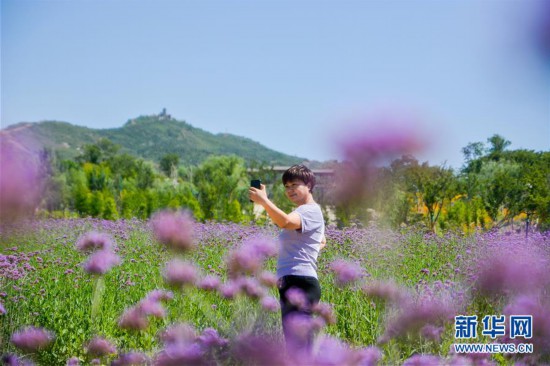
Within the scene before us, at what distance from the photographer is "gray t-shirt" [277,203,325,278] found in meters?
2.47

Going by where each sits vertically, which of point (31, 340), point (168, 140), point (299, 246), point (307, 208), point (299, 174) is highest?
point (168, 140)

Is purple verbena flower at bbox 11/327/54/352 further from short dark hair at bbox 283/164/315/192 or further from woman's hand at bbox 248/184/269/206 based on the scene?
short dark hair at bbox 283/164/315/192

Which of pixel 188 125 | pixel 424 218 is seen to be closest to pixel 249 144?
pixel 188 125

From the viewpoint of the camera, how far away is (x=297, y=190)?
2584mm

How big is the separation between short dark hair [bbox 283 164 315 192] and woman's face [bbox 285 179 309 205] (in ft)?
0.06

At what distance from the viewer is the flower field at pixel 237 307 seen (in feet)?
6.63

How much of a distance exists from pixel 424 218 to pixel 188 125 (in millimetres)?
123063

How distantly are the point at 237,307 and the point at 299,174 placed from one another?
0.85 metres

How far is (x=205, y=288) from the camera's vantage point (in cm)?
254

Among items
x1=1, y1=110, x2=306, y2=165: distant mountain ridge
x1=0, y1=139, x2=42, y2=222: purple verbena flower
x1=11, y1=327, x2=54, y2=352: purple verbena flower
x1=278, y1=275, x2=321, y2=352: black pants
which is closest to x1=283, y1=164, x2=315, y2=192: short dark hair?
x1=278, y1=275, x2=321, y2=352: black pants

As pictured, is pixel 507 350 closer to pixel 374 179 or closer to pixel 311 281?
pixel 311 281

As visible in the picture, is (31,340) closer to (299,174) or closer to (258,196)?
(258,196)

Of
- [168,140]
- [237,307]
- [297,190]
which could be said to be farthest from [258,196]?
[168,140]

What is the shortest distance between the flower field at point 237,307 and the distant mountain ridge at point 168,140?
75146mm
